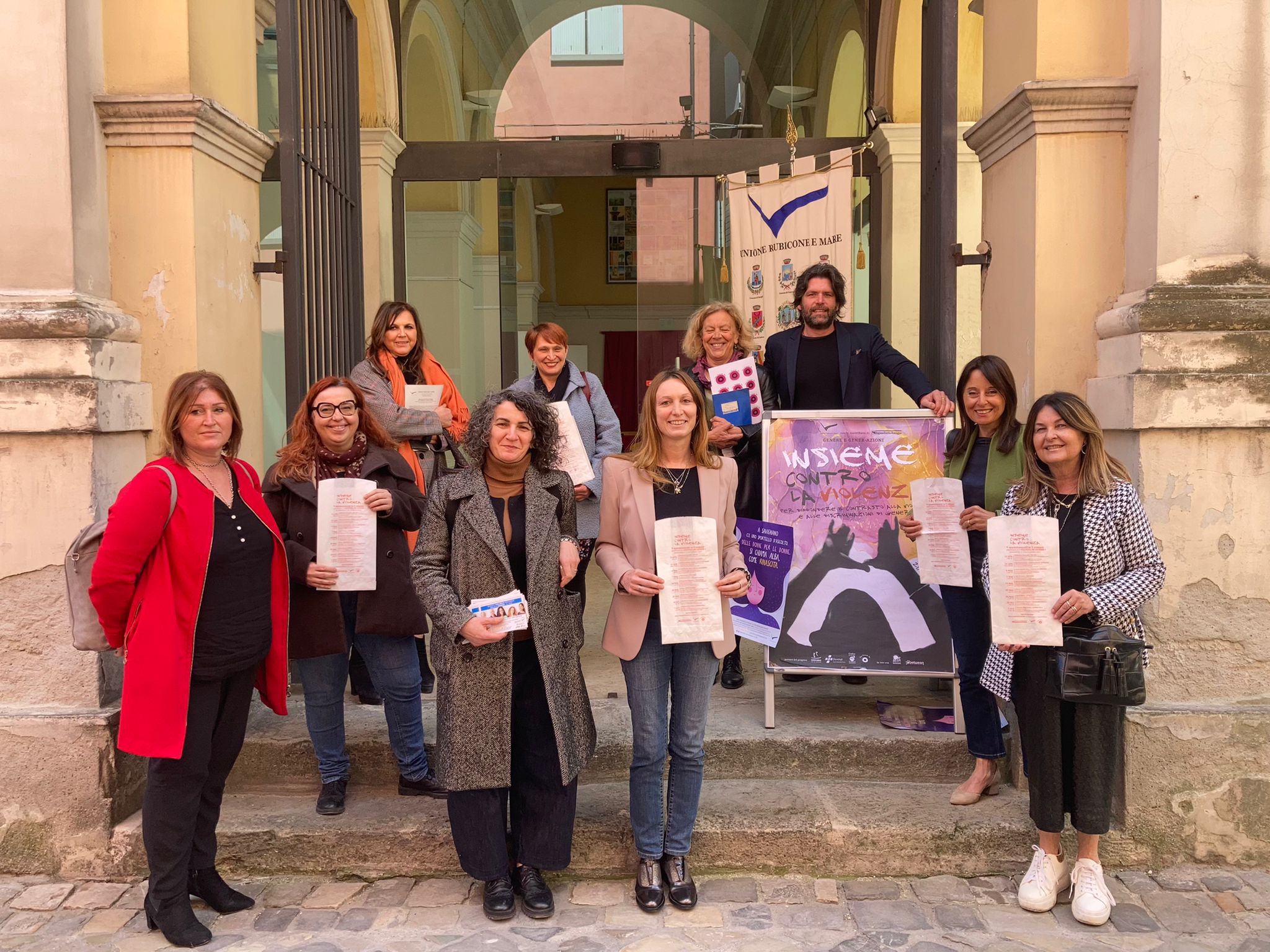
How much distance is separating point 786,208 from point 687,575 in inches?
147

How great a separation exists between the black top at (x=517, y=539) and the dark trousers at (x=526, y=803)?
0.22 m

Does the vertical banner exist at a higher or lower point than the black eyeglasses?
higher

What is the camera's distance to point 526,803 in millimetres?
3729

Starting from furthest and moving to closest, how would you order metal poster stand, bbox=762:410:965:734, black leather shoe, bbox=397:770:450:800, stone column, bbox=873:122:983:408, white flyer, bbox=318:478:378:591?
stone column, bbox=873:122:983:408 → metal poster stand, bbox=762:410:965:734 → black leather shoe, bbox=397:770:450:800 → white flyer, bbox=318:478:378:591

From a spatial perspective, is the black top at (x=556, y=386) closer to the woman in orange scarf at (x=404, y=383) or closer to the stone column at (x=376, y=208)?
the woman in orange scarf at (x=404, y=383)

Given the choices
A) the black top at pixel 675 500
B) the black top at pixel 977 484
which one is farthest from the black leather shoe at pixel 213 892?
the black top at pixel 977 484

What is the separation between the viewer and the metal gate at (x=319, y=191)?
15.4 ft

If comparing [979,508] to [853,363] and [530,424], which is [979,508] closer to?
[853,363]

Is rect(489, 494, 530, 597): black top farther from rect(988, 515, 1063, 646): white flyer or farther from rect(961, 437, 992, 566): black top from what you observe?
rect(961, 437, 992, 566): black top

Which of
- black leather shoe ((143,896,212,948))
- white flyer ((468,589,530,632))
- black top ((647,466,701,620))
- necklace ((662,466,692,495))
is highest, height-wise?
necklace ((662,466,692,495))

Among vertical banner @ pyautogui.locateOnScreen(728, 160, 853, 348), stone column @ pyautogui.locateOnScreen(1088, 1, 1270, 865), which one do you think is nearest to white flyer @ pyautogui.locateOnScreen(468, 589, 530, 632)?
stone column @ pyautogui.locateOnScreen(1088, 1, 1270, 865)

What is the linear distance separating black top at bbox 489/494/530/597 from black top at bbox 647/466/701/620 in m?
0.44

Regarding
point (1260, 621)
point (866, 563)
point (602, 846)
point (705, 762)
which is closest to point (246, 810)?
point (602, 846)

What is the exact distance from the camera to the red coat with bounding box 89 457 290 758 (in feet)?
11.1
